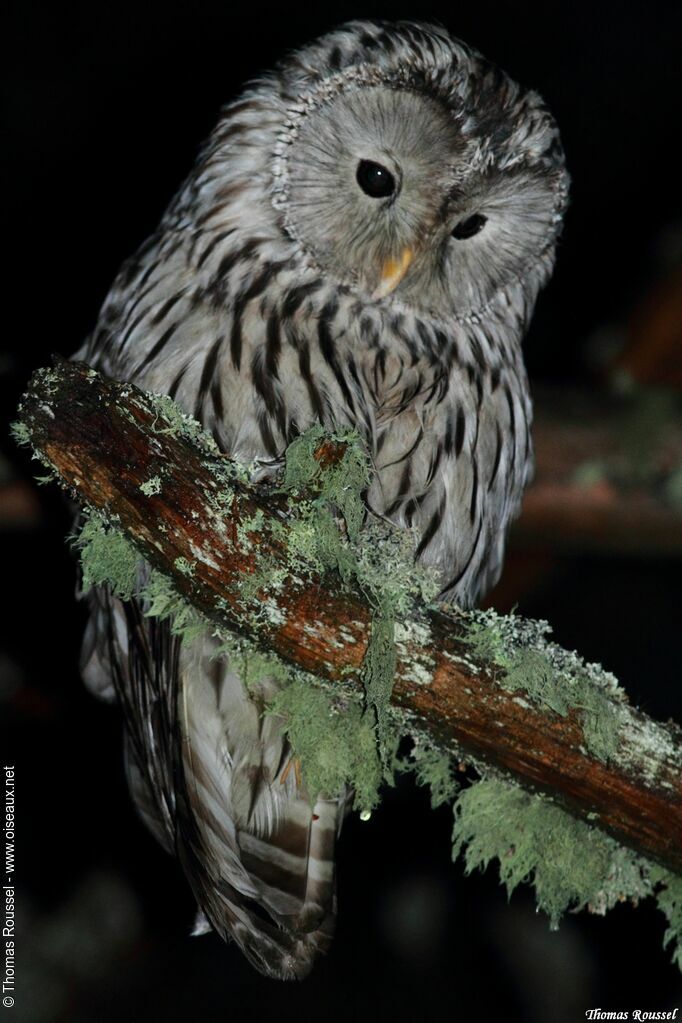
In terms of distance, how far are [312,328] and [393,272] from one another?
0.60 feet

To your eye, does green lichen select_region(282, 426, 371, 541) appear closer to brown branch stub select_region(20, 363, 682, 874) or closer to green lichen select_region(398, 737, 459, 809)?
brown branch stub select_region(20, 363, 682, 874)

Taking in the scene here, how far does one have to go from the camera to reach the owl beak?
1899 mm

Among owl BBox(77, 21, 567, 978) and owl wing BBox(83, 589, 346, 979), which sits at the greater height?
owl BBox(77, 21, 567, 978)

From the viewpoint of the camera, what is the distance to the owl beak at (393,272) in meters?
1.90

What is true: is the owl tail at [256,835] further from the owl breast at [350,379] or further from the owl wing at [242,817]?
the owl breast at [350,379]

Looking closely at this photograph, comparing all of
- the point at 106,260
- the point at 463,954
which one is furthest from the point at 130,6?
the point at 463,954

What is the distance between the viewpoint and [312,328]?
1947 mm

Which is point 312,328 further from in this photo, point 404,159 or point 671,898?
point 671,898

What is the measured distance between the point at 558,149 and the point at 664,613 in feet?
9.57

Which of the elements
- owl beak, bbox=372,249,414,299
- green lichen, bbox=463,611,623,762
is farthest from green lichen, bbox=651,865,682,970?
owl beak, bbox=372,249,414,299

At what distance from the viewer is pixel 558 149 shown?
83.2 inches

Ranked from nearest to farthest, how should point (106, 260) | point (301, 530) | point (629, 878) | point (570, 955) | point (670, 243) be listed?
point (301, 530)
point (629, 878)
point (670, 243)
point (106, 260)
point (570, 955)

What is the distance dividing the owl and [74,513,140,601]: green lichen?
0.35 m

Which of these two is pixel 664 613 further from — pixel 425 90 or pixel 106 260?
pixel 425 90
